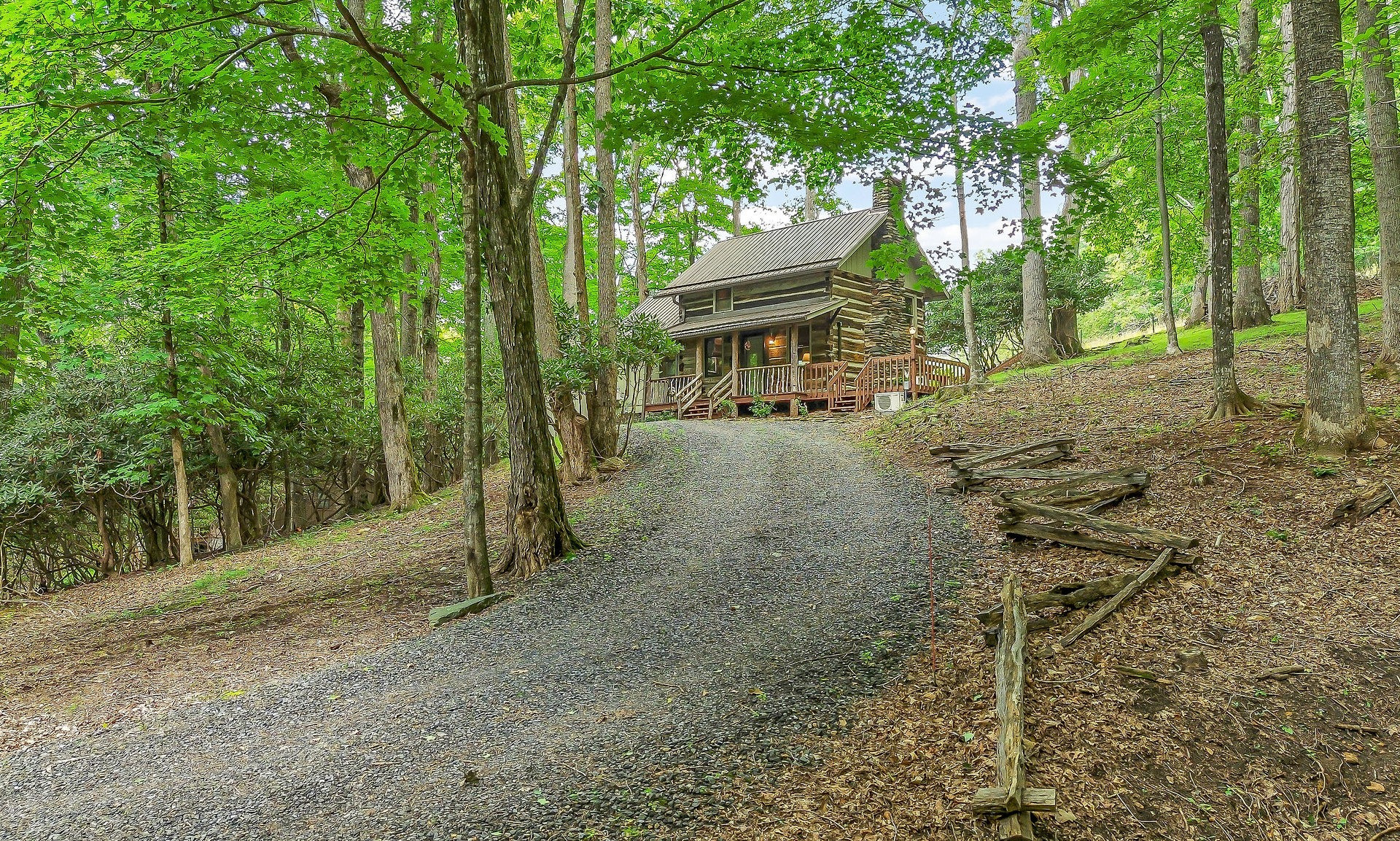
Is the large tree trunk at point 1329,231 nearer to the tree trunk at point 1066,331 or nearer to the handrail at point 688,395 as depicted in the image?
the tree trunk at point 1066,331

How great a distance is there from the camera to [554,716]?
457 centimetres

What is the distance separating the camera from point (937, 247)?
7793 mm

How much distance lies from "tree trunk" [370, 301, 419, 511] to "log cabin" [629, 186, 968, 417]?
29.4ft

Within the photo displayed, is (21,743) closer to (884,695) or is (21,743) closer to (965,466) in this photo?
(884,695)

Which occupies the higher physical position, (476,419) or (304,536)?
(476,419)

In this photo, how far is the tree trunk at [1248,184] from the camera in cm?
1134

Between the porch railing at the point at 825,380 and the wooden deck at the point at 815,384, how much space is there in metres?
0.02

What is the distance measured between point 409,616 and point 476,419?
7.29ft

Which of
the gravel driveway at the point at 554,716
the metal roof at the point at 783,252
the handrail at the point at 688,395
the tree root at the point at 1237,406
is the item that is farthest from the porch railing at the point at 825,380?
the gravel driveway at the point at 554,716

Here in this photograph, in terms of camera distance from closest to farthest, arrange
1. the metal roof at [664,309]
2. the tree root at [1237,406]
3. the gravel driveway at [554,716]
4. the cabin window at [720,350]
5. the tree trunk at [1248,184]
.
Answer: the gravel driveway at [554,716], the tree root at [1237,406], the tree trunk at [1248,184], the cabin window at [720,350], the metal roof at [664,309]

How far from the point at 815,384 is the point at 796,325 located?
309 cm

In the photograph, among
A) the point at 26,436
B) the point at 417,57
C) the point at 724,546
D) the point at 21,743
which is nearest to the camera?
the point at 21,743

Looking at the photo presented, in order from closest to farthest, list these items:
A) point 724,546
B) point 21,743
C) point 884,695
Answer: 1. point 884,695
2. point 21,743
3. point 724,546

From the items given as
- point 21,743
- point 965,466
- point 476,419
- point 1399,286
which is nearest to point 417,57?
point 476,419
